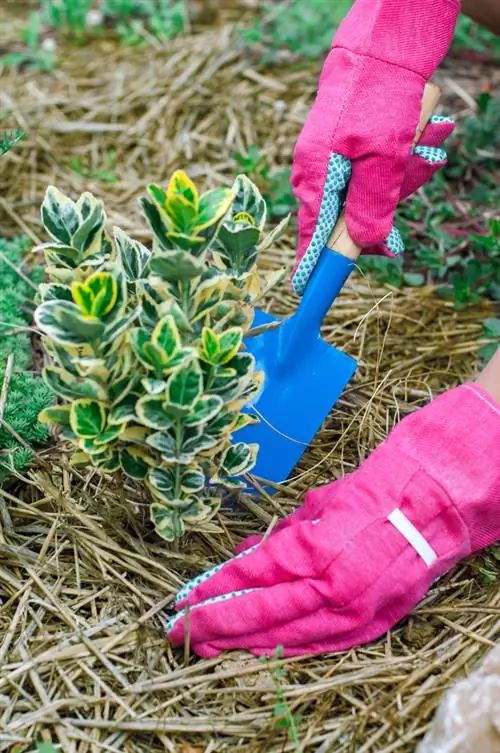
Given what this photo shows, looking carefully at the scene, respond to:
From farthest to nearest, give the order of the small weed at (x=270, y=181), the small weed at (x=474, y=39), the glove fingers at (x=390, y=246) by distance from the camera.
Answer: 1. the small weed at (x=474, y=39)
2. the small weed at (x=270, y=181)
3. the glove fingers at (x=390, y=246)

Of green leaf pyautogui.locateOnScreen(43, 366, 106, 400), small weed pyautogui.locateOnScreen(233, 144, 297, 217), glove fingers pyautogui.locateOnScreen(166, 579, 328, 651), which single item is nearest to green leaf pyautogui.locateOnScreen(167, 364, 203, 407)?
green leaf pyautogui.locateOnScreen(43, 366, 106, 400)

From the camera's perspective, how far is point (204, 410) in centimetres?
111

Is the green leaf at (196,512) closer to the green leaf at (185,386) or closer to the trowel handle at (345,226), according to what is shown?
the green leaf at (185,386)

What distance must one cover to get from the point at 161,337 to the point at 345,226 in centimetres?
55

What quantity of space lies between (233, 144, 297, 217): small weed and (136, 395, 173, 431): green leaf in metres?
0.99

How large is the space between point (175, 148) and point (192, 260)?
130cm

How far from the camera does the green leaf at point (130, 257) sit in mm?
1251

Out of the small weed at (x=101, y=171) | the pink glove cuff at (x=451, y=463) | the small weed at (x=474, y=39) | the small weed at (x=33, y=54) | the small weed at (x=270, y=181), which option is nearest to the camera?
the pink glove cuff at (x=451, y=463)

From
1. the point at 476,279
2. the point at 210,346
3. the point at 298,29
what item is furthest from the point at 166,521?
the point at 298,29

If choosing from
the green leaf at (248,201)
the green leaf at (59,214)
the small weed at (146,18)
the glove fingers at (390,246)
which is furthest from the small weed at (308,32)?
the green leaf at (59,214)

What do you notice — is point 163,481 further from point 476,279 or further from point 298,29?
point 298,29

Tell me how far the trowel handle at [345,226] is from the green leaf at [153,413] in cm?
56

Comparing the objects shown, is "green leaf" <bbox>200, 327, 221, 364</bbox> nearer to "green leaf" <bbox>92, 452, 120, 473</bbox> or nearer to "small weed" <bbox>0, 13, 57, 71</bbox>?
"green leaf" <bbox>92, 452, 120, 473</bbox>

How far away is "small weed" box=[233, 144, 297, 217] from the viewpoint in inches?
78.4
